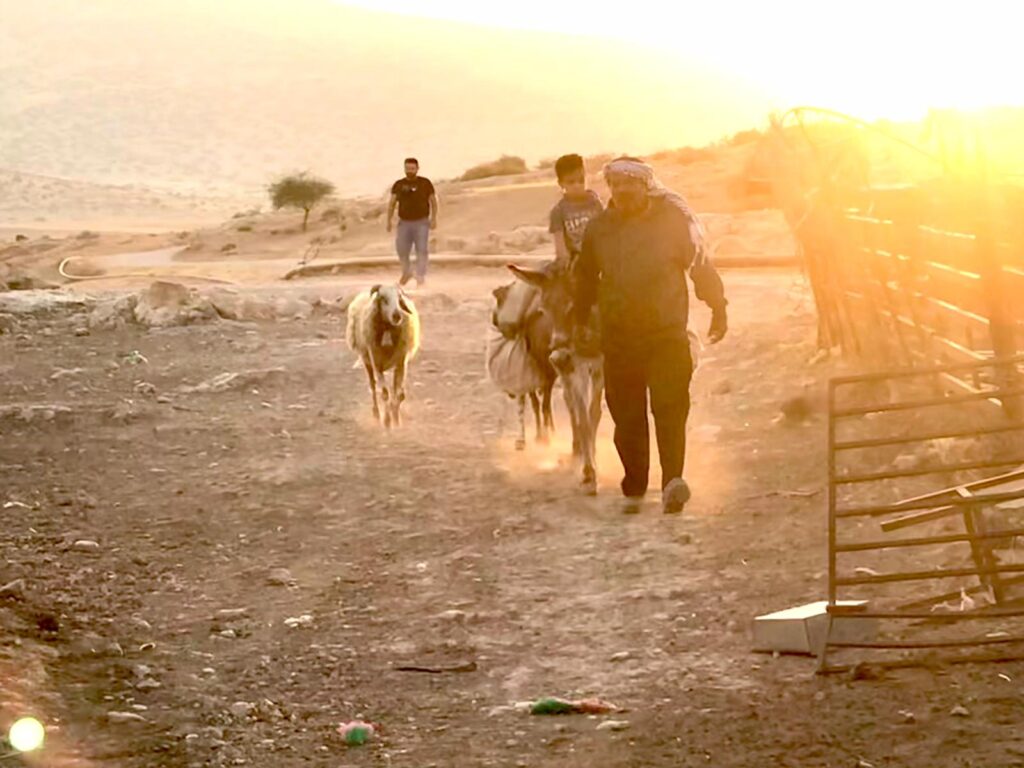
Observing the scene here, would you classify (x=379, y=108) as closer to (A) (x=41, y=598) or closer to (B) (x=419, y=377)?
(B) (x=419, y=377)

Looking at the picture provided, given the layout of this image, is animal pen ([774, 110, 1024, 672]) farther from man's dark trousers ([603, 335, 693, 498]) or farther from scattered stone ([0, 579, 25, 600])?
scattered stone ([0, 579, 25, 600])

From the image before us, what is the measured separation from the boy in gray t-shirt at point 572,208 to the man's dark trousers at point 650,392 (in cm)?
109

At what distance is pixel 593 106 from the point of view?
13675cm

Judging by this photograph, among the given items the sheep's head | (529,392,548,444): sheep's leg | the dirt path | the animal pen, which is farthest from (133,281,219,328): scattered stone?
(529,392,548,444): sheep's leg

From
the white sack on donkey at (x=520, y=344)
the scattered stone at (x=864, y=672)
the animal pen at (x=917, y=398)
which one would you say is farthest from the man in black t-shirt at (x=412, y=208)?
the scattered stone at (x=864, y=672)

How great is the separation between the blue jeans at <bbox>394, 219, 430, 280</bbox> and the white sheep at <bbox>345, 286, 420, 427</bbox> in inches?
386

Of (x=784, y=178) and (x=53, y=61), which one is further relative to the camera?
(x=53, y=61)

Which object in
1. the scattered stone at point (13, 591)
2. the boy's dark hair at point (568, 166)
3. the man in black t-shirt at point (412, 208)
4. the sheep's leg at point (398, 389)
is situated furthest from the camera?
the man in black t-shirt at point (412, 208)

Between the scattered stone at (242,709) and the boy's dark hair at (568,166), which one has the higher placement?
the boy's dark hair at (568,166)

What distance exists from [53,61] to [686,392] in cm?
13544

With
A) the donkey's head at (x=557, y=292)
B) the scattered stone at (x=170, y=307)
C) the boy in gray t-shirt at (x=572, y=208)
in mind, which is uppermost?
the boy in gray t-shirt at (x=572, y=208)

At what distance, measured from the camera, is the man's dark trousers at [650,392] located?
27.5ft

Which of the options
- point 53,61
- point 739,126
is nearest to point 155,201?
point 53,61

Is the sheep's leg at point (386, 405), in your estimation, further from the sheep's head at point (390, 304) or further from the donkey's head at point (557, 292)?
the donkey's head at point (557, 292)
